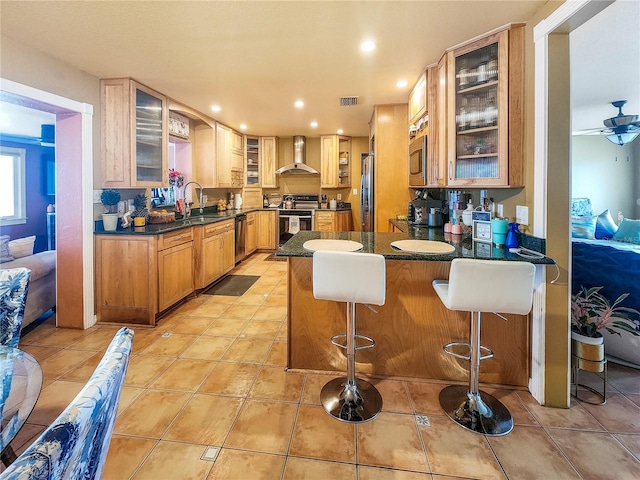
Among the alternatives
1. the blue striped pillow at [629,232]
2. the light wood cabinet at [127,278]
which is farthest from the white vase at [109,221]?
the blue striped pillow at [629,232]

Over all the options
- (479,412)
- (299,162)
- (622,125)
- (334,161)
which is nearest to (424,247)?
(479,412)

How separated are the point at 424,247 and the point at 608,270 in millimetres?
1540

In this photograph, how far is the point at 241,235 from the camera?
208 inches

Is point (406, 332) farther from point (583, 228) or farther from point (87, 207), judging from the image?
A: point (87, 207)

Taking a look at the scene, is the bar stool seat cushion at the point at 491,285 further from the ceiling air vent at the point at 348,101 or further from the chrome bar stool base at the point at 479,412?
the ceiling air vent at the point at 348,101

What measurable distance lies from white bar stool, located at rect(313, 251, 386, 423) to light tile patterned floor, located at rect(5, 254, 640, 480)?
77 mm

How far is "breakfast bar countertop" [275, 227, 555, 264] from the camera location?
1823 mm

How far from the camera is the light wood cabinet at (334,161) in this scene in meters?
6.18

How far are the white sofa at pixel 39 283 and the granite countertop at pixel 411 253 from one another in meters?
2.50

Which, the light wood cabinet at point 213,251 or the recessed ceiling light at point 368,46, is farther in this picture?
the light wood cabinet at point 213,251

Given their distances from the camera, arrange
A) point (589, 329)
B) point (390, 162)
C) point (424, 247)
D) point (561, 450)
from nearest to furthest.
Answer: point (561, 450) → point (589, 329) → point (424, 247) → point (390, 162)

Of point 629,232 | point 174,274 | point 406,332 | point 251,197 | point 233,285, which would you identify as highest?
point 251,197

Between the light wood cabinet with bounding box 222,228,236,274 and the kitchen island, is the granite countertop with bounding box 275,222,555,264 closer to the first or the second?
the kitchen island

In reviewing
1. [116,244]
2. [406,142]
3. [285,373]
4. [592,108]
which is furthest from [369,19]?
[592,108]
